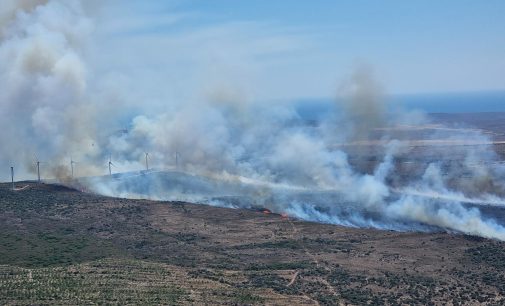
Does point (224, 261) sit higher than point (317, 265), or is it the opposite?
point (224, 261)

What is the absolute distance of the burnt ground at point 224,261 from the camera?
4231 centimetres

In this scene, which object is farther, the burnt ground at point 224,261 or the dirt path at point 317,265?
the dirt path at point 317,265

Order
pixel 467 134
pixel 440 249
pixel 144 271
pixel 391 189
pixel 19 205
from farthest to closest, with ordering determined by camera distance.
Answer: pixel 467 134
pixel 391 189
pixel 19 205
pixel 440 249
pixel 144 271

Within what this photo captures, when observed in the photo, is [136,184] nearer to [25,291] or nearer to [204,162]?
[204,162]

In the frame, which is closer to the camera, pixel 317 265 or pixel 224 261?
pixel 317 265

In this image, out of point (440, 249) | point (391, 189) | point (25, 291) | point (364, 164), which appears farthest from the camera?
point (364, 164)

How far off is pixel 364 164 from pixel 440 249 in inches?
2387

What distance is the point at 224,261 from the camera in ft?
171

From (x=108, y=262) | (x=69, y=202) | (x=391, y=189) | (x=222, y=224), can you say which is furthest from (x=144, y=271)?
(x=391, y=189)

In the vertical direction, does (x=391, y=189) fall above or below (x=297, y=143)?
below

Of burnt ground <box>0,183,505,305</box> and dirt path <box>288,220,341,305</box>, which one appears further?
dirt path <box>288,220,341,305</box>

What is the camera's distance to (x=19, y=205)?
2906 inches

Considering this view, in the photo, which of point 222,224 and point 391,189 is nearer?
point 222,224

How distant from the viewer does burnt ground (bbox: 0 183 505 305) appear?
139 ft
